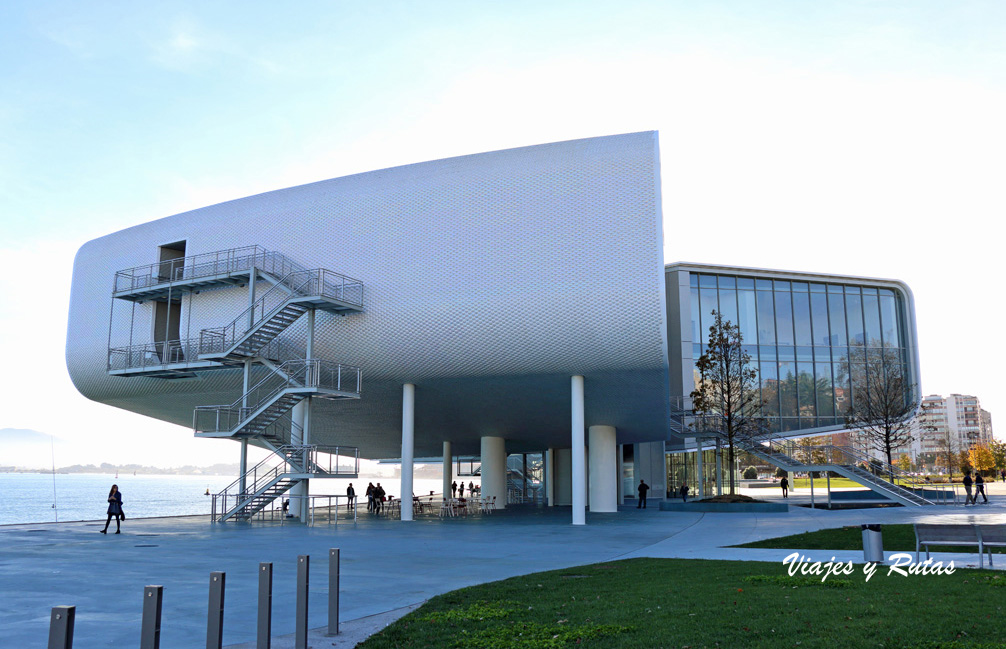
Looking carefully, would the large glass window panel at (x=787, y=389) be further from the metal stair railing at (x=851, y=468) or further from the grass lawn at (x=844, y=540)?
the grass lawn at (x=844, y=540)

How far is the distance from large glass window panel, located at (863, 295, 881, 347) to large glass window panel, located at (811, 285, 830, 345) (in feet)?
9.91

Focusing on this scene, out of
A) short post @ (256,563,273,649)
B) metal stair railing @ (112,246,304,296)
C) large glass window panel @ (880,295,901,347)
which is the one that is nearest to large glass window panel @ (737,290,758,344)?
large glass window panel @ (880,295,901,347)

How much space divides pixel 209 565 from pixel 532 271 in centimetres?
1659

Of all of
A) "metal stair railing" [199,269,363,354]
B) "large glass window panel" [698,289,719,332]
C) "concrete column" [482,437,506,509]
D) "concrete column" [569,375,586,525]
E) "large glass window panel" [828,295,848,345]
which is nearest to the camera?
"concrete column" [569,375,586,525]

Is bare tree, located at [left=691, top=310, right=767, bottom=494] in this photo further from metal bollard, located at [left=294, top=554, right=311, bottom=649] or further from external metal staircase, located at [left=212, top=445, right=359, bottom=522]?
metal bollard, located at [left=294, top=554, right=311, bottom=649]

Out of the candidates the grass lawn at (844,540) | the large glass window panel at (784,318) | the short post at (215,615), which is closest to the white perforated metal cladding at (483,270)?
the grass lawn at (844,540)

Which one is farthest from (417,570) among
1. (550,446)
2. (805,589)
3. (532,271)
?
(550,446)

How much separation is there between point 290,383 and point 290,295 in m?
3.97

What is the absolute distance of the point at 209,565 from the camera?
15258 mm

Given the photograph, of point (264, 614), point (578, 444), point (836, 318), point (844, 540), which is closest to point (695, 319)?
point (836, 318)

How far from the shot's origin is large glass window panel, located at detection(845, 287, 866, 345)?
164 ft

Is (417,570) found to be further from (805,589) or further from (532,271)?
(532,271)

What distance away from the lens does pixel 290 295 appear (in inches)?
1241

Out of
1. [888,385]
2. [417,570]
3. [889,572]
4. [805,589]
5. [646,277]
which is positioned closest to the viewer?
[805,589]
